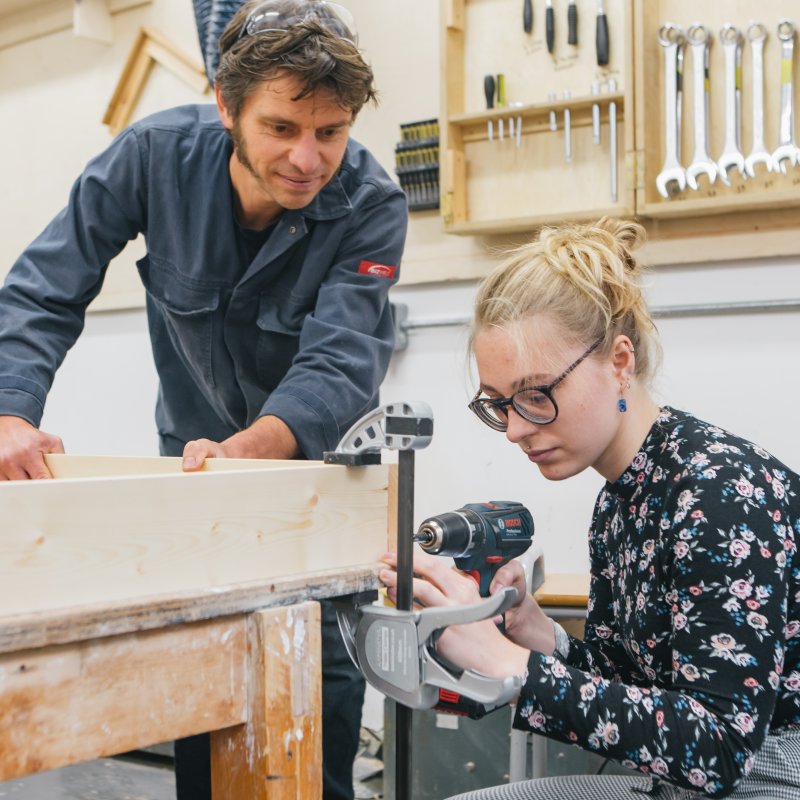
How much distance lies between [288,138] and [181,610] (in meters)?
0.87

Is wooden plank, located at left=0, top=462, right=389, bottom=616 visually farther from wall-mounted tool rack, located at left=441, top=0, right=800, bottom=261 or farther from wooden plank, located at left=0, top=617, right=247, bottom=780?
wall-mounted tool rack, located at left=441, top=0, right=800, bottom=261

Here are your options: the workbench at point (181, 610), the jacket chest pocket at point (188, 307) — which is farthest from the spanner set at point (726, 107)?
the workbench at point (181, 610)

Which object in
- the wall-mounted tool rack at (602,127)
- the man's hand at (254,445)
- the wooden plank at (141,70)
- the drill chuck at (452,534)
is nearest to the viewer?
the drill chuck at (452,534)

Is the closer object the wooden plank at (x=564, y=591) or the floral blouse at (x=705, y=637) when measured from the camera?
the floral blouse at (x=705, y=637)

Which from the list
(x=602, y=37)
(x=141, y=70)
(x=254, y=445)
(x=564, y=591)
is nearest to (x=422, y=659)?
(x=254, y=445)

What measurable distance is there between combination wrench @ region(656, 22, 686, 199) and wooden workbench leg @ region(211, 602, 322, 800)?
181 centimetres

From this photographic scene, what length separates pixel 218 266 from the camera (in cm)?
181

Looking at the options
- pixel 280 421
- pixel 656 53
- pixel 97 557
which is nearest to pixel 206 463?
pixel 280 421

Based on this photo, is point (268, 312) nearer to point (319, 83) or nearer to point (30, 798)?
point (319, 83)

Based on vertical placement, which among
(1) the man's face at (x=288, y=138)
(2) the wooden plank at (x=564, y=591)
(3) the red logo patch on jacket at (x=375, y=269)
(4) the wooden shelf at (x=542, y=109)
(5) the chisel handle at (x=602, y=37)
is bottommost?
(2) the wooden plank at (x=564, y=591)

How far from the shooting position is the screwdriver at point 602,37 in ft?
8.75

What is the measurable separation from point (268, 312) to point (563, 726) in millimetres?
984

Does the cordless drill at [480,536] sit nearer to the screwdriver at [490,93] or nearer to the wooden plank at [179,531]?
the wooden plank at [179,531]

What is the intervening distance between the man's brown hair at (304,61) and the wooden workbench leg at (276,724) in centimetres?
85
